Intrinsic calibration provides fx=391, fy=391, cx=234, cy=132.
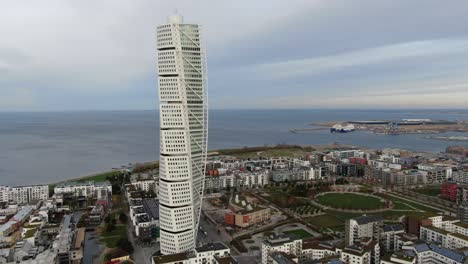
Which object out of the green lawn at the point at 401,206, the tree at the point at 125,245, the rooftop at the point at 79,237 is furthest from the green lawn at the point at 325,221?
the rooftop at the point at 79,237

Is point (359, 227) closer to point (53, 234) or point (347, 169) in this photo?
point (53, 234)

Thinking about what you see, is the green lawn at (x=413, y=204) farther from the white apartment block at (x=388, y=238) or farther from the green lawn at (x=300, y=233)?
the green lawn at (x=300, y=233)

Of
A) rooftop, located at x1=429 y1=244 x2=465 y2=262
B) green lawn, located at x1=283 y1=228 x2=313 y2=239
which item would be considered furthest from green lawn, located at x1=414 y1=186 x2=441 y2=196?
rooftop, located at x1=429 y1=244 x2=465 y2=262

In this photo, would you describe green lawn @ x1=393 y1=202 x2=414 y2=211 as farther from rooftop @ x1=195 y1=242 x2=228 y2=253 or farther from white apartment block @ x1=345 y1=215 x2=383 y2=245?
rooftop @ x1=195 y1=242 x2=228 y2=253

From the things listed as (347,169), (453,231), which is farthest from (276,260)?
(347,169)

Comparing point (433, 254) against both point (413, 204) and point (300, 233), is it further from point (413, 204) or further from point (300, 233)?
point (413, 204)

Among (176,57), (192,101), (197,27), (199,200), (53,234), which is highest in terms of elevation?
(197,27)
